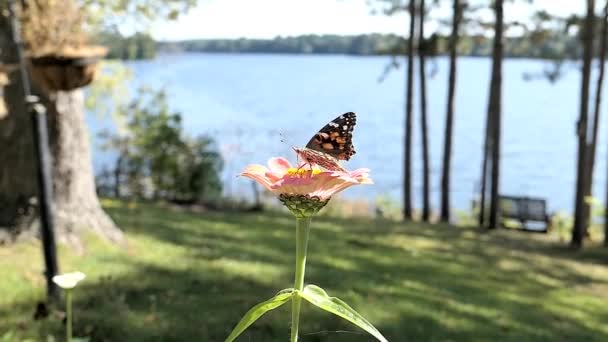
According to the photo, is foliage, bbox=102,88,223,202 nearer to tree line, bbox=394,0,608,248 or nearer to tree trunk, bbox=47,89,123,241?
tree line, bbox=394,0,608,248

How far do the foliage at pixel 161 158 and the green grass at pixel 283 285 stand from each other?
3.51m

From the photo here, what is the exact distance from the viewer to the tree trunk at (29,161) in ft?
15.1

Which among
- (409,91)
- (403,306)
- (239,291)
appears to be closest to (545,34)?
(409,91)

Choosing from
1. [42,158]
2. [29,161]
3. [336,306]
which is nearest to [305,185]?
[336,306]

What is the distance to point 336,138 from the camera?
603 mm

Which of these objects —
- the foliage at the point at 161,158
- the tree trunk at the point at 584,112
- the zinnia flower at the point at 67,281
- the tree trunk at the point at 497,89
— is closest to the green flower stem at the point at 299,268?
the zinnia flower at the point at 67,281

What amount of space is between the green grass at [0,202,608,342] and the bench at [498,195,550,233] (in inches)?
123

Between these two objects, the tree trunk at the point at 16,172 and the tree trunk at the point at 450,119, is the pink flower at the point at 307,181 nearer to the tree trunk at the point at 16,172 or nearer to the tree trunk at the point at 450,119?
the tree trunk at the point at 16,172

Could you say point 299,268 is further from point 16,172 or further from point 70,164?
point 16,172

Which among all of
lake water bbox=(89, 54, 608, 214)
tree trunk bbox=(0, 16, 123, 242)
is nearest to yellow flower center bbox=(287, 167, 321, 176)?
tree trunk bbox=(0, 16, 123, 242)

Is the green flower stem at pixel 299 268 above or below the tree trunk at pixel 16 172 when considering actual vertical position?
above

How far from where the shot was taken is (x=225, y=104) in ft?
62.7

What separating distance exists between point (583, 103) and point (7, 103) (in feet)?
23.7

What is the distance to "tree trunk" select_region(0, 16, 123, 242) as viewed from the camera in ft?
15.1
